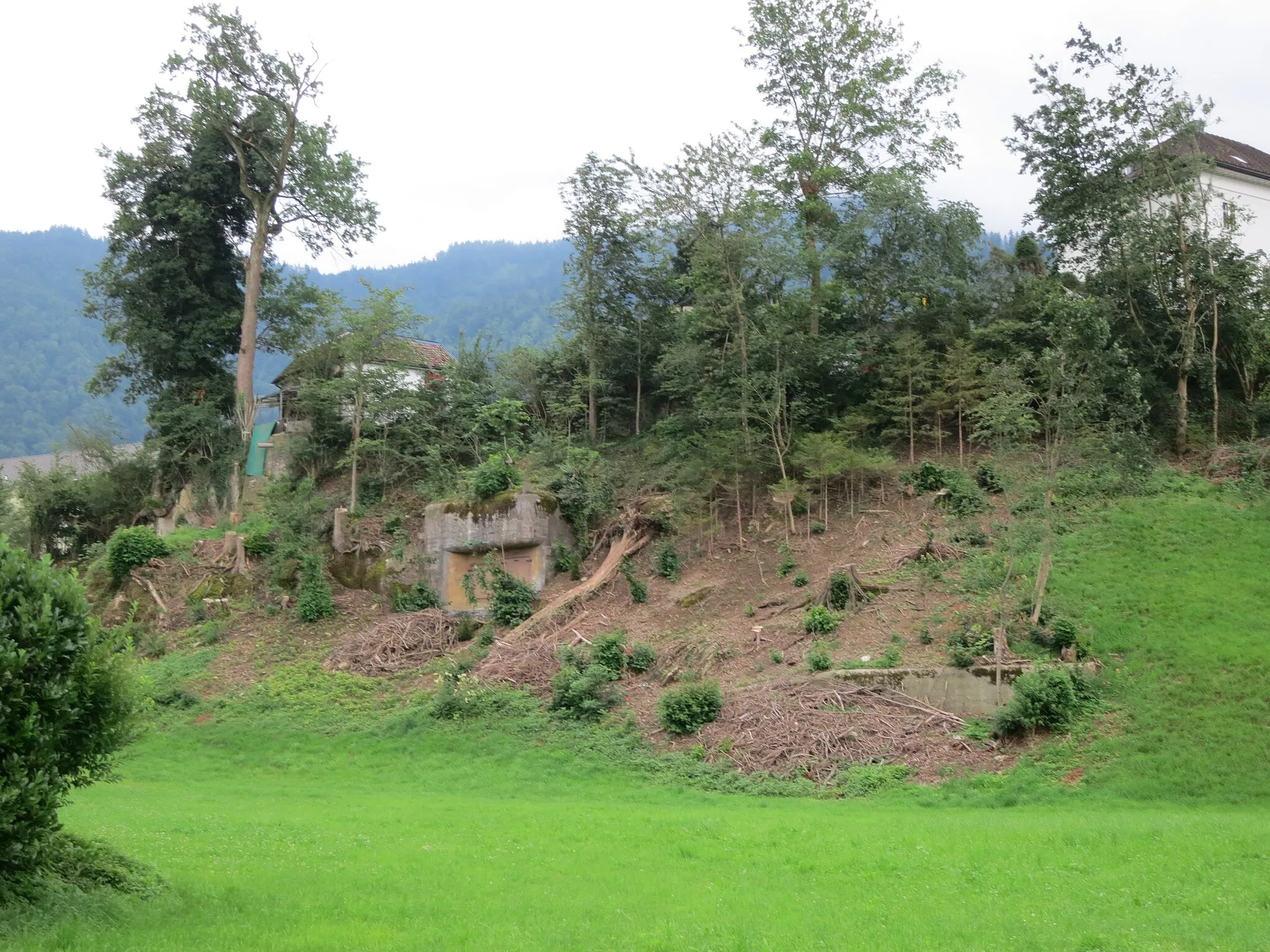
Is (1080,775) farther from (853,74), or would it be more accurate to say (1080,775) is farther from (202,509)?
(202,509)

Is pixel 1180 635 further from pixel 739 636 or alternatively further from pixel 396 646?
pixel 396 646

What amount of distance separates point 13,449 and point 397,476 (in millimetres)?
70840

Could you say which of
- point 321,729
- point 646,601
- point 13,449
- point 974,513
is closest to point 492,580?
point 646,601

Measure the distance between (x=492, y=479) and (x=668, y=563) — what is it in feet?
17.8

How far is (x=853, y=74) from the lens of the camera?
106 feet

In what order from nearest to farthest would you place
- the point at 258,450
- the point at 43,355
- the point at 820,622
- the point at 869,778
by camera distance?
the point at 869,778 < the point at 820,622 < the point at 258,450 < the point at 43,355

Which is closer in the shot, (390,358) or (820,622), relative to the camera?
(820,622)

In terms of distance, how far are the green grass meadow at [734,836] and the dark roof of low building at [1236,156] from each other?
18.7m

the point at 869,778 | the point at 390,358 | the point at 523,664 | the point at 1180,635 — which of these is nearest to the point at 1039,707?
the point at 869,778

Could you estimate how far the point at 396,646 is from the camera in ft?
80.9

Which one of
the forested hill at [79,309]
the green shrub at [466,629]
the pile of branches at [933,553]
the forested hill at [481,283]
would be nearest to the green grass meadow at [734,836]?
the pile of branches at [933,553]

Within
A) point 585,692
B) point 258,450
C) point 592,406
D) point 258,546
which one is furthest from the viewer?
point 258,450

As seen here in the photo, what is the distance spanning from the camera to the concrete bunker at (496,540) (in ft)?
87.7

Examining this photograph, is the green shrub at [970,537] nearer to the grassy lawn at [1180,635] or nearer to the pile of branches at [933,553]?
the pile of branches at [933,553]
